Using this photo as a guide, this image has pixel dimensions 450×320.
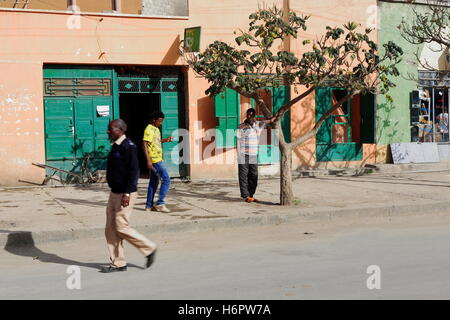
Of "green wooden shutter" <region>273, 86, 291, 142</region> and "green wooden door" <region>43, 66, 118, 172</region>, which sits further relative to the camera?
"green wooden shutter" <region>273, 86, 291, 142</region>

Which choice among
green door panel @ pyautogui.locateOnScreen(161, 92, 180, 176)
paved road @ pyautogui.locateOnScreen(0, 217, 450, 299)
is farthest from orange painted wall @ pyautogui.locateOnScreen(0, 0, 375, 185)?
paved road @ pyautogui.locateOnScreen(0, 217, 450, 299)

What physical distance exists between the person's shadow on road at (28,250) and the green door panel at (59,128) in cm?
606

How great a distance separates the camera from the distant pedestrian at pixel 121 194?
7.24m

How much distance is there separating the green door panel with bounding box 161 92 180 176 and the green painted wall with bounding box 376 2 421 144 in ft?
17.7

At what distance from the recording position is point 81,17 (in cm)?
1475

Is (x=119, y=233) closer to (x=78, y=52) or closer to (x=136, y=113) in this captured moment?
(x=78, y=52)

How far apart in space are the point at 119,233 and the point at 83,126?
8217 millimetres

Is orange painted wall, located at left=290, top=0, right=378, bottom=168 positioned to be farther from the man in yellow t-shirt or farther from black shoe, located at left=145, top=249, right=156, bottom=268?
black shoe, located at left=145, top=249, right=156, bottom=268

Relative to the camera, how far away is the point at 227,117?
15797mm

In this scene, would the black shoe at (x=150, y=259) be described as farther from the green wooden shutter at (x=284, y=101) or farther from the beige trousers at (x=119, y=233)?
the green wooden shutter at (x=284, y=101)

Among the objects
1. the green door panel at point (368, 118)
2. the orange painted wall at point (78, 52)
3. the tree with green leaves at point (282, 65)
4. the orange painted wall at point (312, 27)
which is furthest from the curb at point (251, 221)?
the green door panel at point (368, 118)

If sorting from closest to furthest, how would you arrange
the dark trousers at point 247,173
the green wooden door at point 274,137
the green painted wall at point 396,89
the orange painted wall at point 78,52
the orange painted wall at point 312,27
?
the dark trousers at point 247,173
the orange painted wall at point 78,52
the green wooden door at point 274,137
the orange painted wall at point 312,27
the green painted wall at point 396,89

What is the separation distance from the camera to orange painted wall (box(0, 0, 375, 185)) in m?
14.3
